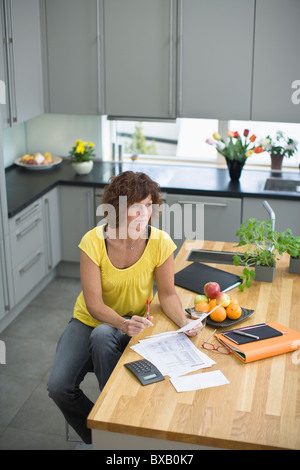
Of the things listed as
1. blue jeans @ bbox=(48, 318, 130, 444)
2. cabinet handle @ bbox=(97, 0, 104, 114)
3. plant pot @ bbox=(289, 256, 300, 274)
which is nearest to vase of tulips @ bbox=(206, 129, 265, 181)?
cabinet handle @ bbox=(97, 0, 104, 114)

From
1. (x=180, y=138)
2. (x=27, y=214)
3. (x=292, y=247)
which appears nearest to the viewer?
(x=292, y=247)

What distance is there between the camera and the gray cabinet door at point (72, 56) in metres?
4.28

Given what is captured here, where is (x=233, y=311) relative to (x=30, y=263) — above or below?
above

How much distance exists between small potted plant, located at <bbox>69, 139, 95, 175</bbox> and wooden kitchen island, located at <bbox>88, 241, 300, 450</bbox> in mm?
2520

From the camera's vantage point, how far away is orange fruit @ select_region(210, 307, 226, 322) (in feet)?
7.82

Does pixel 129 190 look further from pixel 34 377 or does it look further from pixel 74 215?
pixel 74 215

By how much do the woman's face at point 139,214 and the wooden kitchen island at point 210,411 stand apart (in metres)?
0.59

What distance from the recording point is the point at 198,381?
2039 millimetres

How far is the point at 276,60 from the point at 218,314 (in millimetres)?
2364

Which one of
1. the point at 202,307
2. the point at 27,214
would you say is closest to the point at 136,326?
the point at 202,307

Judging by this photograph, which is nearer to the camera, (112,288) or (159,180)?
(112,288)

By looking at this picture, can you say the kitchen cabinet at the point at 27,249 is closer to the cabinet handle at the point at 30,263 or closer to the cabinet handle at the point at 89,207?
the cabinet handle at the point at 30,263

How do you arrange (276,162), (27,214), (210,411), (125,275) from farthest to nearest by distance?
(276,162) → (27,214) → (125,275) → (210,411)

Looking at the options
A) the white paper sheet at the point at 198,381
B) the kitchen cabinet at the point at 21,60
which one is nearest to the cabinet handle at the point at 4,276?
the kitchen cabinet at the point at 21,60
